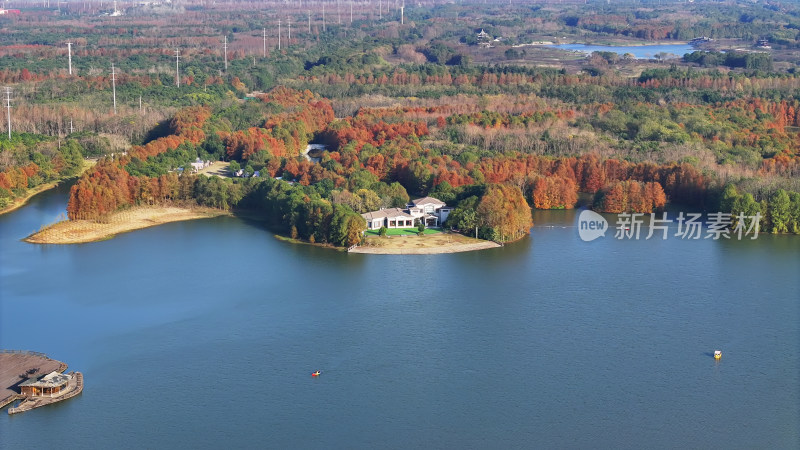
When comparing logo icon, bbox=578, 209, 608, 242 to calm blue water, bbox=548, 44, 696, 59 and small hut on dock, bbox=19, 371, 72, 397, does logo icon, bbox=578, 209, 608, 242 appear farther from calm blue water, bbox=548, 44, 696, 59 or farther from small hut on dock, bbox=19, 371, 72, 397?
calm blue water, bbox=548, 44, 696, 59

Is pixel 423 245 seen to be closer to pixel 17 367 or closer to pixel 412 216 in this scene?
pixel 412 216

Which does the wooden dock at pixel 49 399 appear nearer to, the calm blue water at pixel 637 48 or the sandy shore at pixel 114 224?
the sandy shore at pixel 114 224

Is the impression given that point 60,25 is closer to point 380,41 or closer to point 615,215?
point 380,41

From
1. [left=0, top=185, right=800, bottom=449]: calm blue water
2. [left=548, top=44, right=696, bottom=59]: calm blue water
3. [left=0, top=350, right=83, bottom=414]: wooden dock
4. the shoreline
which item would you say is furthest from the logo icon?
[left=548, top=44, right=696, bottom=59]: calm blue water

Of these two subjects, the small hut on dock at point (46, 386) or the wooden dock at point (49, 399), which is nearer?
the wooden dock at point (49, 399)

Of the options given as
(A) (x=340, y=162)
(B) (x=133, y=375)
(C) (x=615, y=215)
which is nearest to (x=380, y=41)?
(A) (x=340, y=162)

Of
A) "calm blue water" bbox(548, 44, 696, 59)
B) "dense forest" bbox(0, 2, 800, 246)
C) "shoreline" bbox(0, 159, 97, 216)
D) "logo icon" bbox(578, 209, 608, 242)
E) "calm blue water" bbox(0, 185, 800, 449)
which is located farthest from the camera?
"calm blue water" bbox(548, 44, 696, 59)

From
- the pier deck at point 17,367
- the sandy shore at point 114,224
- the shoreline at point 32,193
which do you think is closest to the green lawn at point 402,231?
the sandy shore at point 114,224
